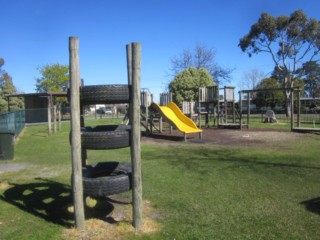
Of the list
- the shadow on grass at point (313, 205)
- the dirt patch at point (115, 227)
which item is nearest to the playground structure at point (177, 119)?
the shadow on grass at point (313, 205)

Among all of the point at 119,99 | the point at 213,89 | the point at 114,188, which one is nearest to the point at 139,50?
the point at 119,99

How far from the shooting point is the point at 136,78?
4.34 m

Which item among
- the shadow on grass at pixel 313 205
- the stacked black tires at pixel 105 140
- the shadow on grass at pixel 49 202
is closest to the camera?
the stacked black tires at pixel 105 140

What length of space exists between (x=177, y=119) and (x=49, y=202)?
10845 mm

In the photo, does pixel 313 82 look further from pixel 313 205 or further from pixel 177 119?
pixel 313 205

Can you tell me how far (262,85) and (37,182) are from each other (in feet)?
219

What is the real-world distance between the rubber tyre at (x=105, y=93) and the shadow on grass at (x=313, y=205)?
3.07 m

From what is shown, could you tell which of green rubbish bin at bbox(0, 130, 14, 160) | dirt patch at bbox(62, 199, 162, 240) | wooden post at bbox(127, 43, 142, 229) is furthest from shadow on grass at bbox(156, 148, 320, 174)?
green rubbish bin at bbox(0, 130, 14, 160)

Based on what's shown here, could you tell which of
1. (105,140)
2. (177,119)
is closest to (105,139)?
(105,140)

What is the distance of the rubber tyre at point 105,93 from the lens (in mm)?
4543

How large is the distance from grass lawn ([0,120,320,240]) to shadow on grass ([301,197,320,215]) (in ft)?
0.04

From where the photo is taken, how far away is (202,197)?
555 centimetres

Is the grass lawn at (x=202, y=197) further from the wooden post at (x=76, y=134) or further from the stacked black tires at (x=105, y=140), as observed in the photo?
the stacked black tires at (x=105, y=140)

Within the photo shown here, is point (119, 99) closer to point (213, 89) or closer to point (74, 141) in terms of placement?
point (74, 141)
